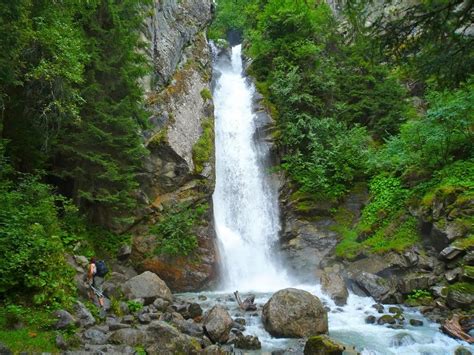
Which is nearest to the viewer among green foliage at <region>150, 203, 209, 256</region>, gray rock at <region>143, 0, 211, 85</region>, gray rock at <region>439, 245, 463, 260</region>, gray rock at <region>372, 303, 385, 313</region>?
gray rock at <region>372, 303, 385, 313</region>

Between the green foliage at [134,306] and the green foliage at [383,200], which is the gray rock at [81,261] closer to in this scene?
the green foliage at [134,306]

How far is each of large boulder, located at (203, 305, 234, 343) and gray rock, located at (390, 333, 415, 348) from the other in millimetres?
3992

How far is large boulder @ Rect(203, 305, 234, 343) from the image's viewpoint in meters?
9.13

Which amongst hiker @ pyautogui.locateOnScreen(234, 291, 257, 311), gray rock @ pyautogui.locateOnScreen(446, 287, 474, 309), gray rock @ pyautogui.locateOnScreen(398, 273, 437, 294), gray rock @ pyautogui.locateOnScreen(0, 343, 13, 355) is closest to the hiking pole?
gray rock @ pyautogui.locateOnScreen(0, 343, 13, 355)

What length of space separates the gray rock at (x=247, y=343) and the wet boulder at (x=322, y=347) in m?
1.18

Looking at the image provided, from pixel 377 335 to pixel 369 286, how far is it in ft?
10.6

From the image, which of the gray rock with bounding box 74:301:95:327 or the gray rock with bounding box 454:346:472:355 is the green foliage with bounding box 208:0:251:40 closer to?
the gray rock with bounding box 74:301:95:327

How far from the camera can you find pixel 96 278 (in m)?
10.8

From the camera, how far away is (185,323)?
9.53 metres

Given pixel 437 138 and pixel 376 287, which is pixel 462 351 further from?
pixel 437 138

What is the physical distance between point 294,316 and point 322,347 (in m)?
1.54

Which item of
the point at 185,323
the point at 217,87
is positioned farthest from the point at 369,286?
the point at 217,87

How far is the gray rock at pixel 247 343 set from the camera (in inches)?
352

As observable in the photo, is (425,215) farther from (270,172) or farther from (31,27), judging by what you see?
(31,27)
